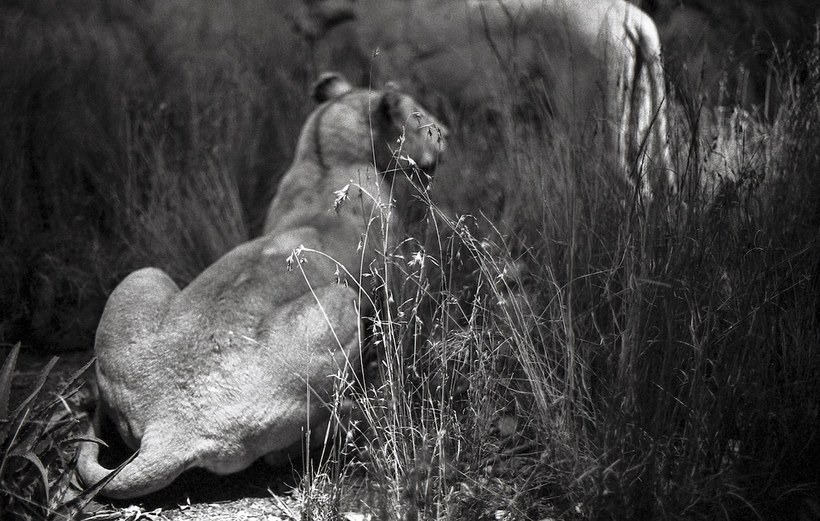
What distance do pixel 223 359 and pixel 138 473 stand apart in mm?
562

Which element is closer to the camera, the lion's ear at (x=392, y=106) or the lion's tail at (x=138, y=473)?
the lion's tail at (x=138, y=473)

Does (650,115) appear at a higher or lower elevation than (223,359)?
higher

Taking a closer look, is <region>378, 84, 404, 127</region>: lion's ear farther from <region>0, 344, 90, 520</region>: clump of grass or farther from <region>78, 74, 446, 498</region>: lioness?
<region>0, 344, 90, 520</region>: clump of grass

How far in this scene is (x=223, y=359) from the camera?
3420 mm

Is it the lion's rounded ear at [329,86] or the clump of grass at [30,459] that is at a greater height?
the lion's rounded ear at [329,86]

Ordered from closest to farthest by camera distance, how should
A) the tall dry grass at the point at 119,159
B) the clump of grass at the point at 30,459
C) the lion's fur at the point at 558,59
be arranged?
1. the clump of grass at the point at 30,459
2. the lion's fur at the point at 558,59
3. the tall dry grass at the point at 119,159

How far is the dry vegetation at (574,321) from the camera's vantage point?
108 inches

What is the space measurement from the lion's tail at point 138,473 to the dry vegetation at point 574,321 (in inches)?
14.4

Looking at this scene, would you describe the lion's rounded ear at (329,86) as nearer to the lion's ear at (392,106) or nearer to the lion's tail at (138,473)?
the lion's ear at (392,106)

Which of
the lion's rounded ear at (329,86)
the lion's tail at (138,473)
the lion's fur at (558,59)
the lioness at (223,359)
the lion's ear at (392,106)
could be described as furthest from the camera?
the lion's rounded ear at (329,86)

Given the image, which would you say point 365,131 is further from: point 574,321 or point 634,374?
point 634,374

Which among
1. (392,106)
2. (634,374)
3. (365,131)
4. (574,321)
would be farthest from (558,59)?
(634,374)

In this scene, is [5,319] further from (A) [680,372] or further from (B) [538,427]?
(A) [680,372]

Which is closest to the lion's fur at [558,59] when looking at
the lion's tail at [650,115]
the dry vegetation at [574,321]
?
the lion's tail at [650,115]
